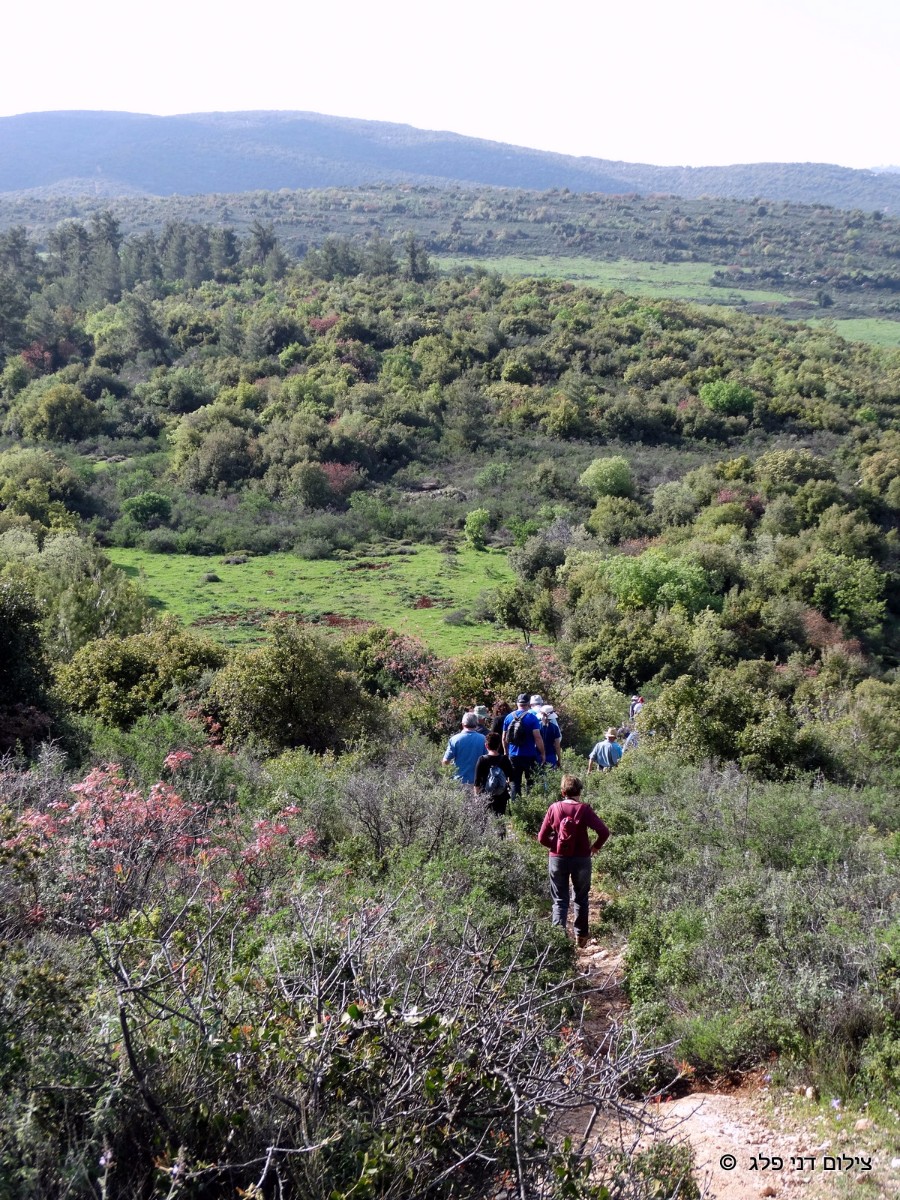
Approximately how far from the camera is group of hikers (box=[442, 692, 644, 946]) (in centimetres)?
566

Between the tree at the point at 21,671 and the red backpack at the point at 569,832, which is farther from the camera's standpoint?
the tree at the point at 21,671

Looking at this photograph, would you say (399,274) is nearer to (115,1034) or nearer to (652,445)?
(652,445)

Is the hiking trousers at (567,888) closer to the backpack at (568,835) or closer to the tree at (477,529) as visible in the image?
the backpack at (568,835)

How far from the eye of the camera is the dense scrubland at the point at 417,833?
8.72ft

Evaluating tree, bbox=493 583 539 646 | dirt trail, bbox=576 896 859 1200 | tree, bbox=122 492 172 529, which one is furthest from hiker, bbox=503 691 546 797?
tree, bbox=122 492 172 529

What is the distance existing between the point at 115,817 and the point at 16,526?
2525cm

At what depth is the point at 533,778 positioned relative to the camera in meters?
8.22

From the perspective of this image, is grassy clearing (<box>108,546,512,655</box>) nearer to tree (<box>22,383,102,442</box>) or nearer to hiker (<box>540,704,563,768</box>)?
hiker (<box>540,704,563,768</box>)

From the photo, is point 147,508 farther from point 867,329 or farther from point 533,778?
point 867,329

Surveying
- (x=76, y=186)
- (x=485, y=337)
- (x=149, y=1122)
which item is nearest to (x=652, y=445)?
(x=485, y=337)

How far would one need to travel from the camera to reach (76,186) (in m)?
197

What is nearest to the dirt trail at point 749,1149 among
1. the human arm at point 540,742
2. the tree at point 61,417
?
the human arm at point 540,742

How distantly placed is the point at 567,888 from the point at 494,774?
2.04m

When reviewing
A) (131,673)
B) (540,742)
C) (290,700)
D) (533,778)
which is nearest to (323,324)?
(131,673)
